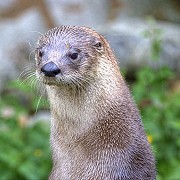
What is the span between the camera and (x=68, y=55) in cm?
370

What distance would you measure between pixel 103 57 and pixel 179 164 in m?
2.02

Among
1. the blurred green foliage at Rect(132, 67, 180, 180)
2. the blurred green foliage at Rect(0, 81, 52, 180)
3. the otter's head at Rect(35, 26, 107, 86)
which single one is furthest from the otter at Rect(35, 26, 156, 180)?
the blurred green foliage at Rect(132, 67, 180, 180)

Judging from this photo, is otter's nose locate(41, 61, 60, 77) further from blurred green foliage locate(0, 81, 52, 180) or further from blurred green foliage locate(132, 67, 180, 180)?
blurred green foliage locate(132, 67, 180, 180)

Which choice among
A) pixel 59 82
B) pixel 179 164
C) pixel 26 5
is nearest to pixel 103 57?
pixel 59 82

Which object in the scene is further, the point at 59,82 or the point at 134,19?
the point at 134,19

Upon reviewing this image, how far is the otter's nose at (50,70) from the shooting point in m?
3.56

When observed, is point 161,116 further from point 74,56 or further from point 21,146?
point 74,56

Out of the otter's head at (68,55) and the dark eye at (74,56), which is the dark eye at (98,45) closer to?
the otter's head at (68,55)

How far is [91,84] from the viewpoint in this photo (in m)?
3.78

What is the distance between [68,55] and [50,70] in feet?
0.56

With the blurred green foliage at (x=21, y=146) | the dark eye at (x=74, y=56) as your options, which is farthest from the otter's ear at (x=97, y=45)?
the blurred green foliage at (x=21, y=146)

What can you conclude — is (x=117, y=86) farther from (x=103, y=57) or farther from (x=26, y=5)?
(x=26, y=5)

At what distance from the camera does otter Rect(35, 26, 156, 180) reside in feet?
12.3

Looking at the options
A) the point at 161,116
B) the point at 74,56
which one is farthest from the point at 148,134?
the point at 74,56
